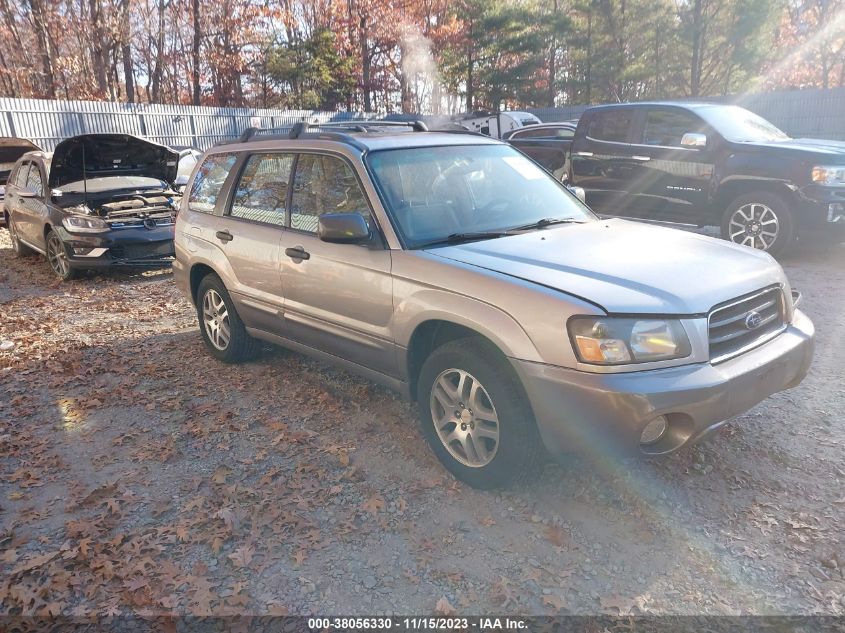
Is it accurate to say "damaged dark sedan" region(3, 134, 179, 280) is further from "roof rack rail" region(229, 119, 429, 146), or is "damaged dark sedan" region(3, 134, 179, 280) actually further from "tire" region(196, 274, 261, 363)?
"roof rack rail" region(229, 119, 429, 146)

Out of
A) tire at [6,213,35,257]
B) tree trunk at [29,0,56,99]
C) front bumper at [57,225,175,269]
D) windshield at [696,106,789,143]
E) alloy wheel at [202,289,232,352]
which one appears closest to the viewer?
alloy wheel at [202,289,232,352]

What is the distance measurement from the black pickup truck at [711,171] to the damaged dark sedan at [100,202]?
590 cm

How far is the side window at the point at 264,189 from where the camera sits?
4422 millimetres

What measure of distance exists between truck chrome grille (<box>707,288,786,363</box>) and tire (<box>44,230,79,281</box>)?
8.03 metres

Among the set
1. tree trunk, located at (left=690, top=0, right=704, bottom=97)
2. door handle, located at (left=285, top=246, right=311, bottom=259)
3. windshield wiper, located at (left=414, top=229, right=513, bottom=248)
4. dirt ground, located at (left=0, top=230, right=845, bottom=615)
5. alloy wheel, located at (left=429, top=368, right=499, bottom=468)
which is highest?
tree trunk, located at (left=690, top=0, right=704, bottom=97)

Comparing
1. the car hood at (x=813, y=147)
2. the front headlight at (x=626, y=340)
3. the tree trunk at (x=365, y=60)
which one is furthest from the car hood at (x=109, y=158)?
the tree trunk at (x=365, y=60)

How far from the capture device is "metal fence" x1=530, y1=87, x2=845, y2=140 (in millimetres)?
19938

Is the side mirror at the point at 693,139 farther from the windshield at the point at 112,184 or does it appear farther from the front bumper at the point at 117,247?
the windshield at the point at 112,184

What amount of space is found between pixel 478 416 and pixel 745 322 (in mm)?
1351

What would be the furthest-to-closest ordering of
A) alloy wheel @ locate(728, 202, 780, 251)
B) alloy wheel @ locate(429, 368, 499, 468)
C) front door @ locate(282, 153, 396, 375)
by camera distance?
1. alloy wheel @ locate(728, 202, 780, 251)
2. front door @ locate(282, 153, 396, 375)
3. alloy wheel @ locate(429, 368, 499, 468)

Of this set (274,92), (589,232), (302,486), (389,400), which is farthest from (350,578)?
(274,92)

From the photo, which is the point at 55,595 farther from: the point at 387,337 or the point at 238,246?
the point at 238,246

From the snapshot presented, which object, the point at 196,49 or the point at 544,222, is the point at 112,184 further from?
the point at 196,49

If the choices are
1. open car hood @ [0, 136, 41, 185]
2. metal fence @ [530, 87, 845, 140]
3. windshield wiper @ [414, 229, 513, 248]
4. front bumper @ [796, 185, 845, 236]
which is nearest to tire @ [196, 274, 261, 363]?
windshield wiper @ [414, 229, 513, 248]
